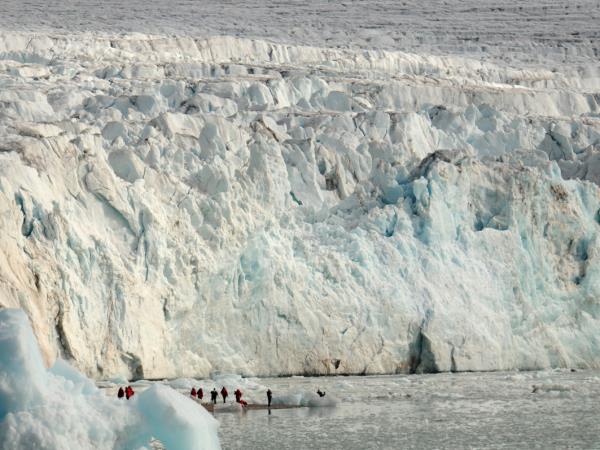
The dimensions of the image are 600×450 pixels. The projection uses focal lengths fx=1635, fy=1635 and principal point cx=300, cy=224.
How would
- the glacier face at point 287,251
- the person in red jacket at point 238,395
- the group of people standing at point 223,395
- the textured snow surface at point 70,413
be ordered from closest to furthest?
1. the textured snow surface at point 70,413
2. the group of people standing at point 223,395
3. the person in red jacket at point 238,395
4. the glacier face at point 287,251

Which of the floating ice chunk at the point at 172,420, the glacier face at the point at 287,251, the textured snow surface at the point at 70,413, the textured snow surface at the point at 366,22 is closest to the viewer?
the textured snow surface at the point at 70,413

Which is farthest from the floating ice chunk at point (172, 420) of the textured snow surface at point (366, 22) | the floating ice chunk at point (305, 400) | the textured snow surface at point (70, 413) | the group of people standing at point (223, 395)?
the textured snow surface at point (366, 22)

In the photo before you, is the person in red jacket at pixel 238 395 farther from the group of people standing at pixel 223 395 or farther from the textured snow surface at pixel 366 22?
the textured snow surface at pixel 366 22

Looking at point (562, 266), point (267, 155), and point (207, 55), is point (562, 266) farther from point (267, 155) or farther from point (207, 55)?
point (207, 55)

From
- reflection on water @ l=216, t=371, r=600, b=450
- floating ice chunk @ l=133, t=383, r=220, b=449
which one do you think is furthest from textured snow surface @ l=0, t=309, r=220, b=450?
reflection on water @ l=216, t=371, r=600, b=450

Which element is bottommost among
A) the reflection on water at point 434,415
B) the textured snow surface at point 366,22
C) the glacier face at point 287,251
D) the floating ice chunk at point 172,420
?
the floating ice chunk at point 172,420

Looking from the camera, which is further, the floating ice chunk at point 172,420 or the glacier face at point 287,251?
the glacier face at point 287,251

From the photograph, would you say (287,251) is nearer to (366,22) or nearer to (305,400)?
(305,400)

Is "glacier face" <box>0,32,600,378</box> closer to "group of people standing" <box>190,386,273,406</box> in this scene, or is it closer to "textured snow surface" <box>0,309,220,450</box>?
"group of people standing" <box>190,386,273,406</box>
